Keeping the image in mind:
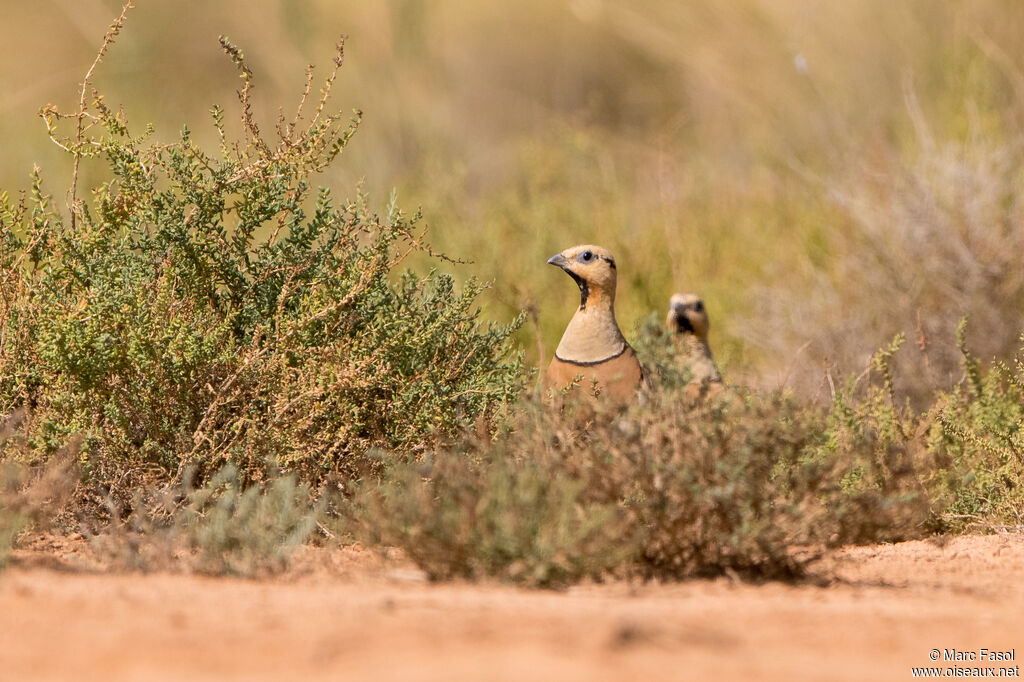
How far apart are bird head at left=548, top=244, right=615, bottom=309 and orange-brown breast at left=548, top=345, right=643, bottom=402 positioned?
1.24 ft

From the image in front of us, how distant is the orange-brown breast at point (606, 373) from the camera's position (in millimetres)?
4828

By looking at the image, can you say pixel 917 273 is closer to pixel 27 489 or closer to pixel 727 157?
pixel 727 157

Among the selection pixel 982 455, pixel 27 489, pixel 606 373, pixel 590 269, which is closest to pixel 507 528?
pixel 606 373

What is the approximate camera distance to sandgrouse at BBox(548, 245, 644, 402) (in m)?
4.92

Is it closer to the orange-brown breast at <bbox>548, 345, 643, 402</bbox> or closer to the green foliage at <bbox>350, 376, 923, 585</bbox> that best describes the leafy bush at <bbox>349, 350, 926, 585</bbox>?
the green foliage at <bbox>350, 376, 923, 585</bbox>

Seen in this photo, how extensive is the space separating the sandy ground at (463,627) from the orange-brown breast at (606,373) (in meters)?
1.26

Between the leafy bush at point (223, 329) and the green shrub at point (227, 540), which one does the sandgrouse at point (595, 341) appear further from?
the green shrub at point (227, 540)

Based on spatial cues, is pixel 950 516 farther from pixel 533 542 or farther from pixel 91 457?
pixel 91 457

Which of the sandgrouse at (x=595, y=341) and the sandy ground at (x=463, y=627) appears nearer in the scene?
the sandy ground at (x=463, y=627)

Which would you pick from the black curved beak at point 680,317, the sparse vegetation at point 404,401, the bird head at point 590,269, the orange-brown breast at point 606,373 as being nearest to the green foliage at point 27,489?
the sparse vegetation at point 404,401

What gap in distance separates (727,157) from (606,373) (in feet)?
26.7

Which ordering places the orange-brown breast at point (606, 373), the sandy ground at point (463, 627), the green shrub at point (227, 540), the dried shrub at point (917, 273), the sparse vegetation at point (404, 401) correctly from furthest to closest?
1. the dried shrub at point (917, 273)
2. the orange-brown breast at point (606, 373)
3. the sparse vegetation at point (404, 401)
4. the green shrub at point (227, 540)
5. the sandy ground at point (463, 627)

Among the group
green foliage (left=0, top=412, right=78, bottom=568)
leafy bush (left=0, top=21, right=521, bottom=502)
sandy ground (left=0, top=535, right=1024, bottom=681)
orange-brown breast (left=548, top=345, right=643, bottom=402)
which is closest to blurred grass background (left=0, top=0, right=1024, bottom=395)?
leafy bush (left=0, top=21, right=521, bottom=502)

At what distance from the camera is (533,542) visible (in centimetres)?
350
